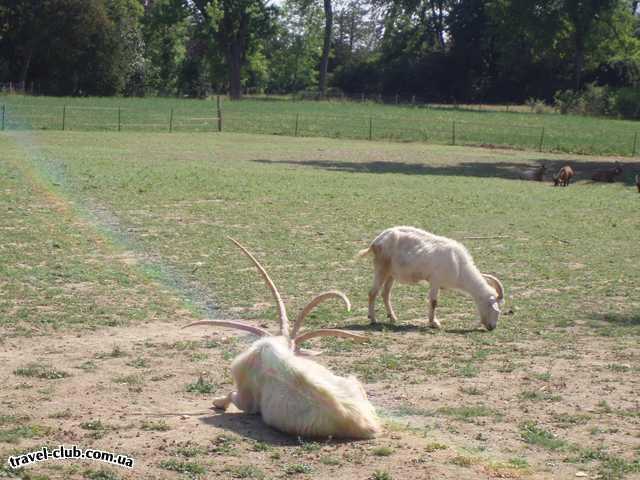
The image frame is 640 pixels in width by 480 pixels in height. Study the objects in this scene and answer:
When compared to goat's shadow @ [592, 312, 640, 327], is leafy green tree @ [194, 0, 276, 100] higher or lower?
higher

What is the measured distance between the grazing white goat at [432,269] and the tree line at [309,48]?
192 ft

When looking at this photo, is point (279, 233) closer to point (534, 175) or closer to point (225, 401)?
point (225, 401)

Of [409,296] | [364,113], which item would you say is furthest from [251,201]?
[364,113]

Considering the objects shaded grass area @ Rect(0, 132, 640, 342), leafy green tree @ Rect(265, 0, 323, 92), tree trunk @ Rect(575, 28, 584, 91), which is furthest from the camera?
leafy green tree @ Rect(265, 0, 323, 92)

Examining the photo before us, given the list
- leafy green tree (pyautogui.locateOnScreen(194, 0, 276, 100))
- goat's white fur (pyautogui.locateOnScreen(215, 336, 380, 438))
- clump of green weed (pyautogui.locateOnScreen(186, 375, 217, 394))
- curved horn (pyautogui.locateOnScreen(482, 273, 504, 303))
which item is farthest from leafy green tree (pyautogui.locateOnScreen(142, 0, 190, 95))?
goat's white fur (pyautogui.locateOnScreen(215, 336, 380, 438))

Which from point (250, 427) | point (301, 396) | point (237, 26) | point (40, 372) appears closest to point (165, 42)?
point (237, 26)

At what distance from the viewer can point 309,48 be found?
109938 mm

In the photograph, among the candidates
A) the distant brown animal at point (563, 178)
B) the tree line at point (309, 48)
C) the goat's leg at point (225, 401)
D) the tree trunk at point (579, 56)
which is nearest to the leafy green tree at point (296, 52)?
the tree line at point (309, 48)

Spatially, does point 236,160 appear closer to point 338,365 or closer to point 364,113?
point 338,365

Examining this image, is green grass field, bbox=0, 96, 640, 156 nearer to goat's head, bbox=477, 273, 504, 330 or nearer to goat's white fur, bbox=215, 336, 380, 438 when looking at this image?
goat's head, bbox=477, 273, 504, 330

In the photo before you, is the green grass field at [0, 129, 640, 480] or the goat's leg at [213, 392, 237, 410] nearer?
the green grass field at [0, 129, 640, 480]

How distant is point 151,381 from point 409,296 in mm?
5895

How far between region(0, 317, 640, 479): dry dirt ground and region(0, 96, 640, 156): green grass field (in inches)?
1495

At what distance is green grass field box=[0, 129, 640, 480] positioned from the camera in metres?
6.93
